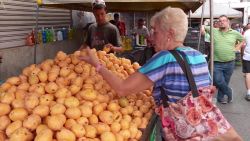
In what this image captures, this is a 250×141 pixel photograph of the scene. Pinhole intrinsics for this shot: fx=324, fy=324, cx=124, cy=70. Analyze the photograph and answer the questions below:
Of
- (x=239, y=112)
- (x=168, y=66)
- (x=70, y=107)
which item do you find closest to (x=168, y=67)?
(x=168, y=66)

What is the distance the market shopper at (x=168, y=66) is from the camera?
7.58 feet

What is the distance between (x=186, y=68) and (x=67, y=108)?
38.5 inches

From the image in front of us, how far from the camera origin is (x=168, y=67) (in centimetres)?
230

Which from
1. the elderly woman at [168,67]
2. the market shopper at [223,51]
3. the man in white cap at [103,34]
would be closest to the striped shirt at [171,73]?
the elderly woman at [168,67]

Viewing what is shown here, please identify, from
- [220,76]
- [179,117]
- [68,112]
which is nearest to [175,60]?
[179,117]

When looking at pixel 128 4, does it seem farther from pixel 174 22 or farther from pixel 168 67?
pixel 168 67

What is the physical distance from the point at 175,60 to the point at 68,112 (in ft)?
2.94

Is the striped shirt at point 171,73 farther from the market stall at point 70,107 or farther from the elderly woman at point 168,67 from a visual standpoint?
the market stall at point 70,107

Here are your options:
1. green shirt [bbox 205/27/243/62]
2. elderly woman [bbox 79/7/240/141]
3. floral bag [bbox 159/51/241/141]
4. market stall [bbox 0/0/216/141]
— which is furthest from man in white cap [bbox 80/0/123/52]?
floral bag [bbox 159/51/241/141]

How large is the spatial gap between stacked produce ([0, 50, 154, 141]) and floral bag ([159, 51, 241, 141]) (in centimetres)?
37

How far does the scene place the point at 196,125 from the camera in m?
2.37

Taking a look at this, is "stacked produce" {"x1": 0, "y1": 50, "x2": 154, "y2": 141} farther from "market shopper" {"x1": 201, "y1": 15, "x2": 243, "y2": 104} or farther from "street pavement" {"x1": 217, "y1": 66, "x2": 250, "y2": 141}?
"market shopper" {"x1": 201, "y1": 15, "x2": 243, "y2": 104}

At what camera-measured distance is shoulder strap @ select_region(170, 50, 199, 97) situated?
2293 mm

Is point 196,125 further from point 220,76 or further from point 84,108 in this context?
point 220,76
